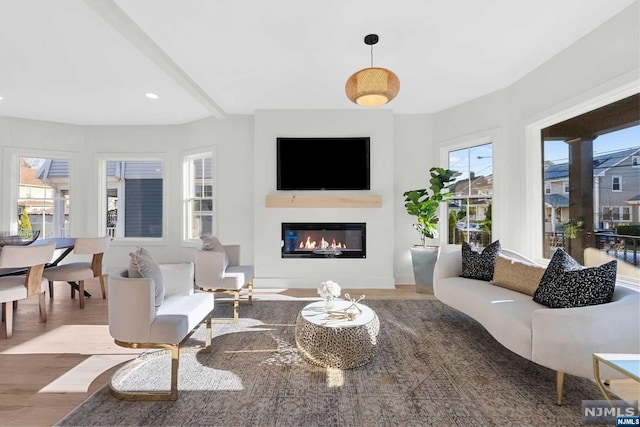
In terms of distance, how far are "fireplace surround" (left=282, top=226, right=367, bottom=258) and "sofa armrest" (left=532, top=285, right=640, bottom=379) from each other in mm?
2900

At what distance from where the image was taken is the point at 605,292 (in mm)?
1980

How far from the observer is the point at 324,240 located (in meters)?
4.70

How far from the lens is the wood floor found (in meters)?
1.83

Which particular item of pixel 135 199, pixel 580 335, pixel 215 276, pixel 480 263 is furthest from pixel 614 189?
pixel 135 199

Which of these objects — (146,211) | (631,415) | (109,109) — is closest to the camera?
(631,415)

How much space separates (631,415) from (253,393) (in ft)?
7.16

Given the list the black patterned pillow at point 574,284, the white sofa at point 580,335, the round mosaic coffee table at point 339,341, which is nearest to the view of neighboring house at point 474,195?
the black patterned pillow at point 574,284

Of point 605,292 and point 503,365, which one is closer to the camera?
point 605,292

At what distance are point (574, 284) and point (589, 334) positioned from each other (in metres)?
0.40

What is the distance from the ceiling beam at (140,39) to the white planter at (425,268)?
372 cm

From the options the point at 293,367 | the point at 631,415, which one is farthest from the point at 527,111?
the point at 293,367

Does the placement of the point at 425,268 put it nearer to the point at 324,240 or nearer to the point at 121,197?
the point at 324,240

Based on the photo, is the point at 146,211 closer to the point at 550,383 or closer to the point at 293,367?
the point at 293,367

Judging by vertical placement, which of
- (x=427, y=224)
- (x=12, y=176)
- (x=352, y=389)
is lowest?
(x=352, y=389)
